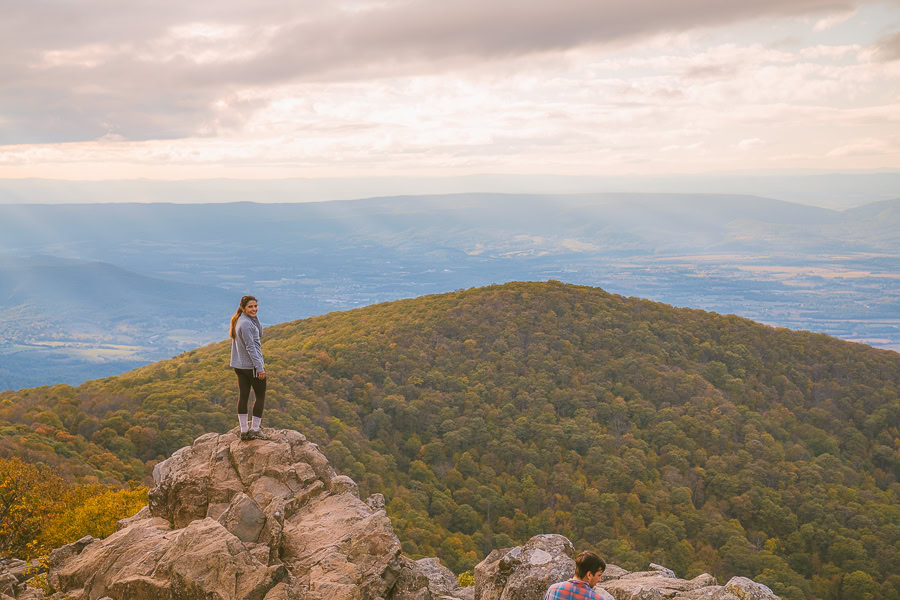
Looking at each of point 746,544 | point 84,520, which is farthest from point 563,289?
point 84,520

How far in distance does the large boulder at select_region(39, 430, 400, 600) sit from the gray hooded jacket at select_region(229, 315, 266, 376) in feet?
8.02

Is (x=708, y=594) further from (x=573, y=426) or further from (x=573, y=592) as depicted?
(x=573, y=426)

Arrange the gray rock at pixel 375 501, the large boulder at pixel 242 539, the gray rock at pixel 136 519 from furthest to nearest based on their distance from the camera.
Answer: the gray rock at pixel 375 501, the gray rock at pixel 136 519, the large boulder at pixel 242 539

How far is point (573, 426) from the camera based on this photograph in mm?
58062

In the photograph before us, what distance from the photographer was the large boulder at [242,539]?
37.1 ft

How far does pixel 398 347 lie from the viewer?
68062 mm

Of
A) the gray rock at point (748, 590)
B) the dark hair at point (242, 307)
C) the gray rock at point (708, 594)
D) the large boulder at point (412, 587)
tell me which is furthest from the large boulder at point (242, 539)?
the gray rock at point (748, 590)

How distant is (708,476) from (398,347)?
32.4 metres

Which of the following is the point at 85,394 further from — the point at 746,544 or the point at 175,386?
the point at 746,544

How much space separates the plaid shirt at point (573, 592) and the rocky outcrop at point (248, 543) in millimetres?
4451

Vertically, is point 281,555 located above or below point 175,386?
above

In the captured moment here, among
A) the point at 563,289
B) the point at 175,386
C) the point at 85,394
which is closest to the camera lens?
the point at 85,394

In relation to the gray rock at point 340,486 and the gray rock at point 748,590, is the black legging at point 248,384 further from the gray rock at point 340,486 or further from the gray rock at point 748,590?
the gray rock at point 748,590

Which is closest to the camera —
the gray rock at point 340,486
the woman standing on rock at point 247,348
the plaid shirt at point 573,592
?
the plaid shirt at point 573,592
